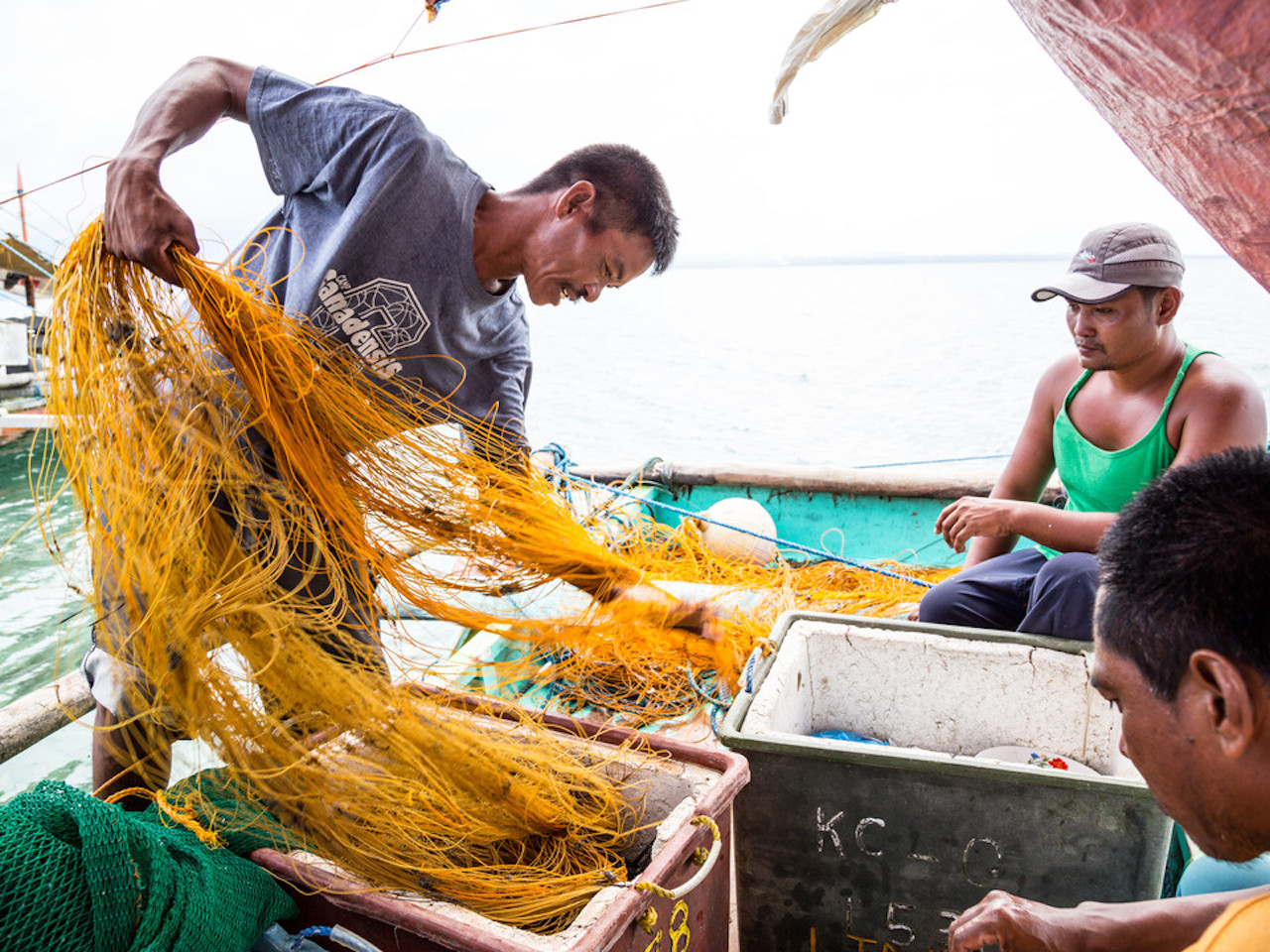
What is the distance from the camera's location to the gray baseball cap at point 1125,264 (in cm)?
220

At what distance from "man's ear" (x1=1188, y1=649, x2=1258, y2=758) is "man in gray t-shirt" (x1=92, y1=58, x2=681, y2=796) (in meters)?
1.32

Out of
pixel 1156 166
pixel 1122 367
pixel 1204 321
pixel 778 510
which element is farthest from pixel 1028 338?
pixel 1156 166

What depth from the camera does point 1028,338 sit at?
29.6m

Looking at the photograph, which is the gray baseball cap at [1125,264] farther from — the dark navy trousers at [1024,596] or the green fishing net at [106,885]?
the green fishing net at [106,885]

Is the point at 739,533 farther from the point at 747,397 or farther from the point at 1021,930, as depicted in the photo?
the point at 747,397

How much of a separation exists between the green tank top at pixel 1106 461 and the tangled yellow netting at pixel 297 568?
162cm

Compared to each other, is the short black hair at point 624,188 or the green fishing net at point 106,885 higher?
the short black hair at point 624,188

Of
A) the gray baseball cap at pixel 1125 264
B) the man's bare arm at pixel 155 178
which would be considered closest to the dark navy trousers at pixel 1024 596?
the gray baseball cap at pixel 1125 264

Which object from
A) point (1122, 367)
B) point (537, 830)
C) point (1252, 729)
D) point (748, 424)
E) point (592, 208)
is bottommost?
point (748, 424)

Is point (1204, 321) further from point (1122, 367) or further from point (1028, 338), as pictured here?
point (1122, 367)

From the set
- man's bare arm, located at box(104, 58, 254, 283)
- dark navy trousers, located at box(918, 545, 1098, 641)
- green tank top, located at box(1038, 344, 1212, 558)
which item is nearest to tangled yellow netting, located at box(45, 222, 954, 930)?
man's bare arm, located at box(104, 58, 254, 283)

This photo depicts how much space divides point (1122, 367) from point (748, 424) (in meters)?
14.0

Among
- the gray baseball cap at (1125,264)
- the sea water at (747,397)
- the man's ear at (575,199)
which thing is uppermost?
the man's ear at (575,199)

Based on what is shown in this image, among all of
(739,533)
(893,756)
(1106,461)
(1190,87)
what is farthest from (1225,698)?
(739,533)
